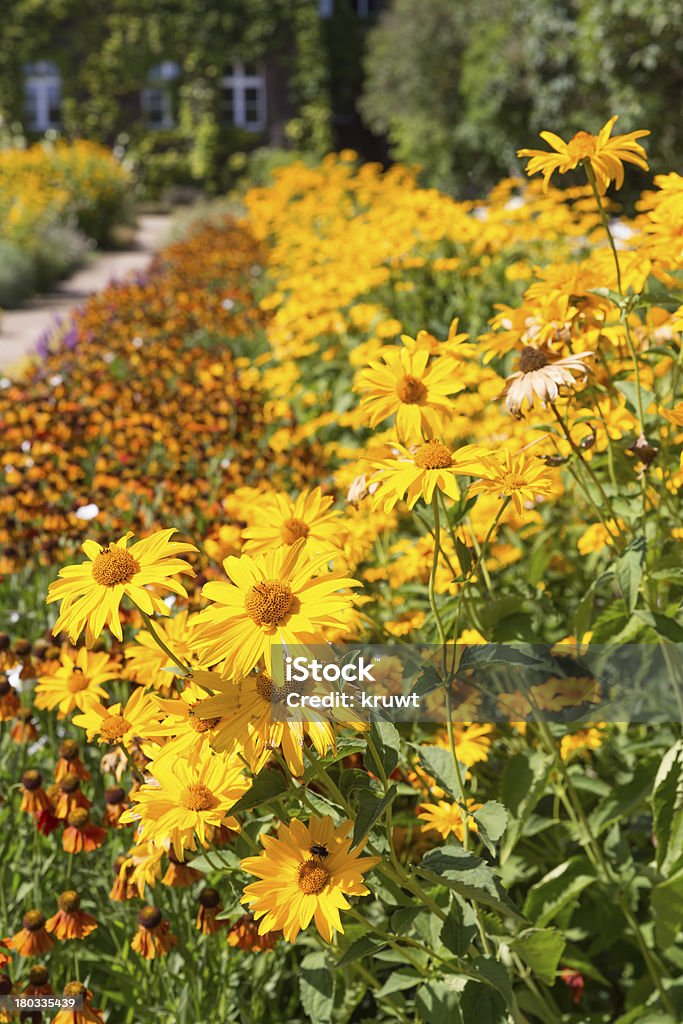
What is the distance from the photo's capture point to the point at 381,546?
2408mm

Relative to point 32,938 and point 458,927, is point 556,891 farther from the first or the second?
point 32,938

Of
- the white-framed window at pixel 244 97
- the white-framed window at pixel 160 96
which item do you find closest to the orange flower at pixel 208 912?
the white-framed window at pixel 244 97

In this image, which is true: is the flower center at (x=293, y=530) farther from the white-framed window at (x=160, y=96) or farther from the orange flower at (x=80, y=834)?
the white-framed window at (x=160, y=96)

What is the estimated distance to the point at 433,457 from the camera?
3.89ft

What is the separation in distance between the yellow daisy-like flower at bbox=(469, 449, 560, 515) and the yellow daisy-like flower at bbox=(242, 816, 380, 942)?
0.45 metres

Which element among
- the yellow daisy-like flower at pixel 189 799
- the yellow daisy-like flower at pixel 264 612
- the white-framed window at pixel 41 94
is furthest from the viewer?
the white-framed window at pixel 41 94

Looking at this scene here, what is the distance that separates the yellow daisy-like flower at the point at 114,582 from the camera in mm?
1056

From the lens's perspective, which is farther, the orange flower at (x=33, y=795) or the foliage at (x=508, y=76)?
the foliage at (x=508, y=76)

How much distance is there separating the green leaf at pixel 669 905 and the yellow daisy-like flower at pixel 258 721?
0.69 metres

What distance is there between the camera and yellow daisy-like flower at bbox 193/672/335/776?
1.00 metres

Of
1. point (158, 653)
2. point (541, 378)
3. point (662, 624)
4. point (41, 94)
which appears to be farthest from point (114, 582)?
point (41, 94)

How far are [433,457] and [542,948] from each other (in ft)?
2.43

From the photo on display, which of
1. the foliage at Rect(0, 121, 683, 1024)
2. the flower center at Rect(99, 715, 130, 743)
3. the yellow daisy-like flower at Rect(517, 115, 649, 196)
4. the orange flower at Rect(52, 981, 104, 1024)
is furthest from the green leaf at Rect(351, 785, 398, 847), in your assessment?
the yellow daisy-like flower at Rect(517, 115, 649, 196)

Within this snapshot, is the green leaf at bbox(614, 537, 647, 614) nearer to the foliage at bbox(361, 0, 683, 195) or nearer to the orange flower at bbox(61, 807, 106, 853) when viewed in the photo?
the orange flower at bbox(61, 807, 106, 853)
